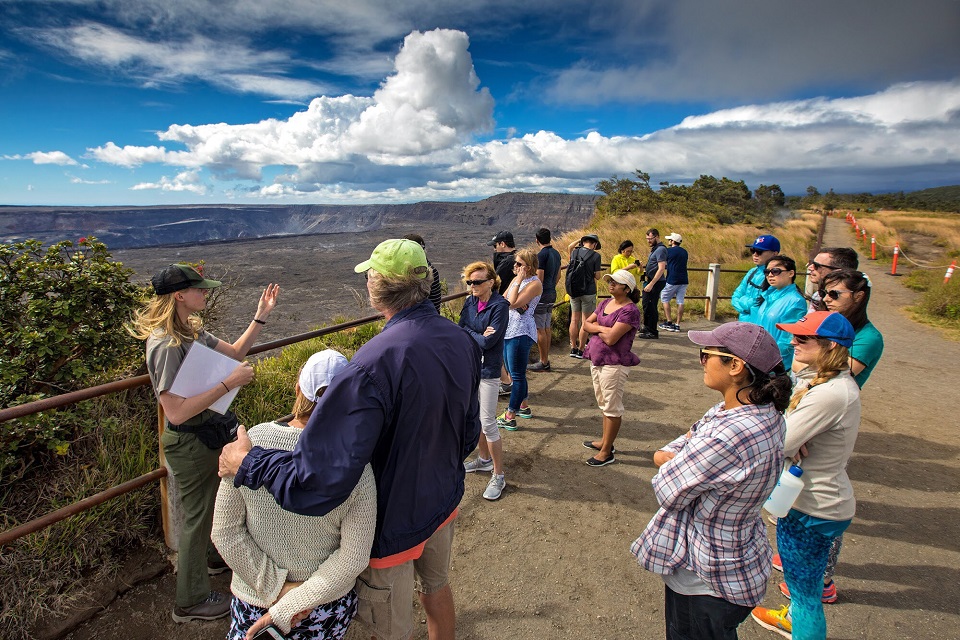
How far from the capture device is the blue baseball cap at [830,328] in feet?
7.12

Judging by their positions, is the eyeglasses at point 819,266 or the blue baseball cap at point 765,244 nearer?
the eyeglasses at point 819,266

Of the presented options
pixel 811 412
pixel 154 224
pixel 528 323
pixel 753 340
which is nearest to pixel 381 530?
pixel 753 340

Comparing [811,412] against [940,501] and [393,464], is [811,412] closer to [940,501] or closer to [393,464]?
[393,464]

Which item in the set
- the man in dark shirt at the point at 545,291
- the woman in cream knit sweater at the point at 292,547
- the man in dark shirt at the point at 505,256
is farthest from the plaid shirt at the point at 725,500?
the man in dark shirt at the point at 545,291

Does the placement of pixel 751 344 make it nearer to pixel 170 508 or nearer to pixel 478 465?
pixel 478 465

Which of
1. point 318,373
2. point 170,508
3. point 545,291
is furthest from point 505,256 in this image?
point 318,373

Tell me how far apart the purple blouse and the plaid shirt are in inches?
85.1

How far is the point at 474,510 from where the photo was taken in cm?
350

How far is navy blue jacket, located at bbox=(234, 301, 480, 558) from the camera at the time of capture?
4.64ft

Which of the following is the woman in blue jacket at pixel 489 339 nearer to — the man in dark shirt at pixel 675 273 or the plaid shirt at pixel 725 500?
the plaid shirt at pixel 725 500

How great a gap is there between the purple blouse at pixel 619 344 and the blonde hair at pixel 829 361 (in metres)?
1.66

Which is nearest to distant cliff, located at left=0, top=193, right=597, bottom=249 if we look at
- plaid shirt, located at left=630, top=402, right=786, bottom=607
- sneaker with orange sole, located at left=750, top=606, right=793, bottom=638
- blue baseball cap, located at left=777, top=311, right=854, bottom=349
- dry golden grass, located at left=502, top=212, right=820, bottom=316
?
dry golden grass, located at left=502, top=212, right=820, bottom=316

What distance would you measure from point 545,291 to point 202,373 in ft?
15.3

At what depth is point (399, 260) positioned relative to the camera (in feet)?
5.49
